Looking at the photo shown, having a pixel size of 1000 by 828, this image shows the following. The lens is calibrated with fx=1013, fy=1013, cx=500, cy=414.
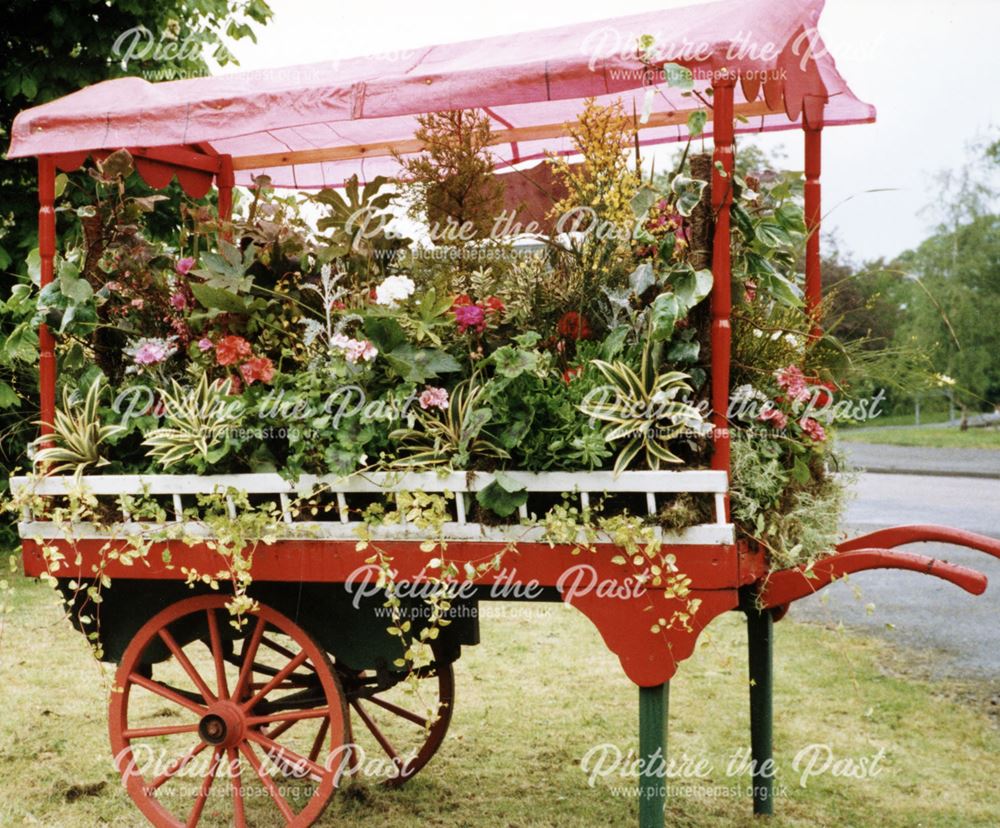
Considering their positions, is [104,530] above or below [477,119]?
below

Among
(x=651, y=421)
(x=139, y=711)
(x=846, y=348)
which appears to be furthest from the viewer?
(x=139, y=711)

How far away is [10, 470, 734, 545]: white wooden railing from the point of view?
277 cm

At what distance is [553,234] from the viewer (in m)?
3.23

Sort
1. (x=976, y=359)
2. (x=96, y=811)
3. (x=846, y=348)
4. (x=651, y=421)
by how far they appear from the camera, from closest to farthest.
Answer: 1. (x=651, y=421)
2. (x=846, y=348)
3. (x=96, y=811)
4. (x=976, y=359)

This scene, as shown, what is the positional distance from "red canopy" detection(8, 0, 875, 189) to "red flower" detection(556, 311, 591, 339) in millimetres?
649

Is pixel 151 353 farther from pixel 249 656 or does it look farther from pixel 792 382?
pixel 792 382

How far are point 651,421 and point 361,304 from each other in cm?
108

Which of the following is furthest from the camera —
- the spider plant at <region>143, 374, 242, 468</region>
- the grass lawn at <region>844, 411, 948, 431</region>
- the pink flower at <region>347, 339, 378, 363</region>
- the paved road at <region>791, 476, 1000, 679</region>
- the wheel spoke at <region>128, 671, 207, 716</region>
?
the grass lawn at <region>844, 411, 948, 431</region>

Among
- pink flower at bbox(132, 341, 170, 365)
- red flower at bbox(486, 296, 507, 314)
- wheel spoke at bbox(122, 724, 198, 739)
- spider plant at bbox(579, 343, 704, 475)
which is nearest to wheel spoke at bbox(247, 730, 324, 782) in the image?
wheel spoke at bbox(122, 724, 198, 739)

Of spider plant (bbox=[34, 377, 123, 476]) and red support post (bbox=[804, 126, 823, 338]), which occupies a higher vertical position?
red support post (bbox=[804, 126, 823, 338])

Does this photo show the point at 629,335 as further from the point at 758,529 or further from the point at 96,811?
the point at 96,811

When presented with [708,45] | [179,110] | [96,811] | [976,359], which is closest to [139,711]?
[96,811]

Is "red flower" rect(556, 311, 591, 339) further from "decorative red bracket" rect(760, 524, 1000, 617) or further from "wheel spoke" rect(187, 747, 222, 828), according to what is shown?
"wheel spoke" rect(187, 747, 222, 828)

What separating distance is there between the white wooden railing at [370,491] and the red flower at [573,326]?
0.51m
